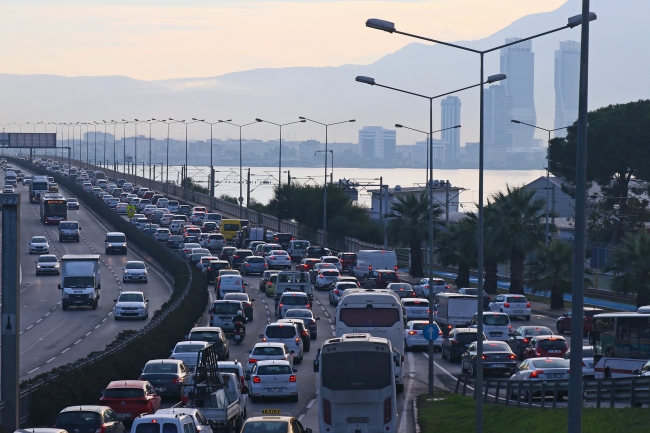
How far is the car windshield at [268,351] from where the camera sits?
1235 inches

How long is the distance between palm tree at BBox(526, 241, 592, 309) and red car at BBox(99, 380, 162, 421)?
34.1 metres

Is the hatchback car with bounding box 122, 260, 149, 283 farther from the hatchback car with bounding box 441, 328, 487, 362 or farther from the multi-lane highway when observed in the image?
the hatchback car with bounding box 441, 328, 487, 362

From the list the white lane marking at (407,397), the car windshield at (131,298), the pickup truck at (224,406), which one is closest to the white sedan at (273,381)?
the white lane marking at (407,397)

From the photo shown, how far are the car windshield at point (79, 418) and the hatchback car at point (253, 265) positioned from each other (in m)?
51.1

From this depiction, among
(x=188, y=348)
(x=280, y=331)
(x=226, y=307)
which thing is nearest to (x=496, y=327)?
(x=280, y=331)

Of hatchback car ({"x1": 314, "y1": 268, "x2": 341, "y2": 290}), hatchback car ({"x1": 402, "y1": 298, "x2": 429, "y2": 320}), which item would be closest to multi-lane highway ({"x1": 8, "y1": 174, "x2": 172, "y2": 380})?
hatchback car ({"x1": 314, "y1": 268, "x2": 341, "y2": 290})

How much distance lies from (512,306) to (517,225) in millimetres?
8210

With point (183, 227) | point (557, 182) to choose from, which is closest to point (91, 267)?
point (183, 227)

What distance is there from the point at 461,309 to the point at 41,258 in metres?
Answer: 32.7

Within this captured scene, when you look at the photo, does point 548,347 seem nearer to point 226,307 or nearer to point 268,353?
point 268,353

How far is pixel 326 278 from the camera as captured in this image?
64.2m

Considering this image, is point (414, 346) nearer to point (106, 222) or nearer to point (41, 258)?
point (41, 258)

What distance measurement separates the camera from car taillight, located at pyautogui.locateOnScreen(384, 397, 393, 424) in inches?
833

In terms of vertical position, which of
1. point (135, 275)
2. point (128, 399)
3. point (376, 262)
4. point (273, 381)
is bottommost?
point (273, 381)
